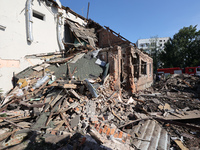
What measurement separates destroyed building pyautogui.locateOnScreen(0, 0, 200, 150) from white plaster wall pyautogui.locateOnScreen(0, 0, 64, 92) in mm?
66

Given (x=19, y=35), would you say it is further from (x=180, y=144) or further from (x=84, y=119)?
(x=180, y=144)

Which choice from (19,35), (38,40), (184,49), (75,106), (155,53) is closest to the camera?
(75,106)

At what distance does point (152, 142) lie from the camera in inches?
137

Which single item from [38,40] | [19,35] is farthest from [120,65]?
[19,35]

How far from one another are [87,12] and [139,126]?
53.6ft

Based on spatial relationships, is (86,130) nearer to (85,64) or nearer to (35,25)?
(85,64)

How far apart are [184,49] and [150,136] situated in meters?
29.0

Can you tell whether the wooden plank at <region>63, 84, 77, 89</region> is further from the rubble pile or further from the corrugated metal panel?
the corrugated metal panel

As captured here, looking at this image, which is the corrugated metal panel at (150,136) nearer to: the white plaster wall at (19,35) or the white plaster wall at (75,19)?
the white plaster wall at (19,35)

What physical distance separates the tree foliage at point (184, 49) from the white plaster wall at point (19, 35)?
88.5ft

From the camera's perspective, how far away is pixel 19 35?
6.85m

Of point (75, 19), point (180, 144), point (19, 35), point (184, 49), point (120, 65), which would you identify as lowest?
point (180, 144)

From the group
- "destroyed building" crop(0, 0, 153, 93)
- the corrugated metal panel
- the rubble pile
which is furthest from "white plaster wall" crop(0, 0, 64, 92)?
the corrugated metal panel

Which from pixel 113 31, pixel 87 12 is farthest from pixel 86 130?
pixel 87 12
